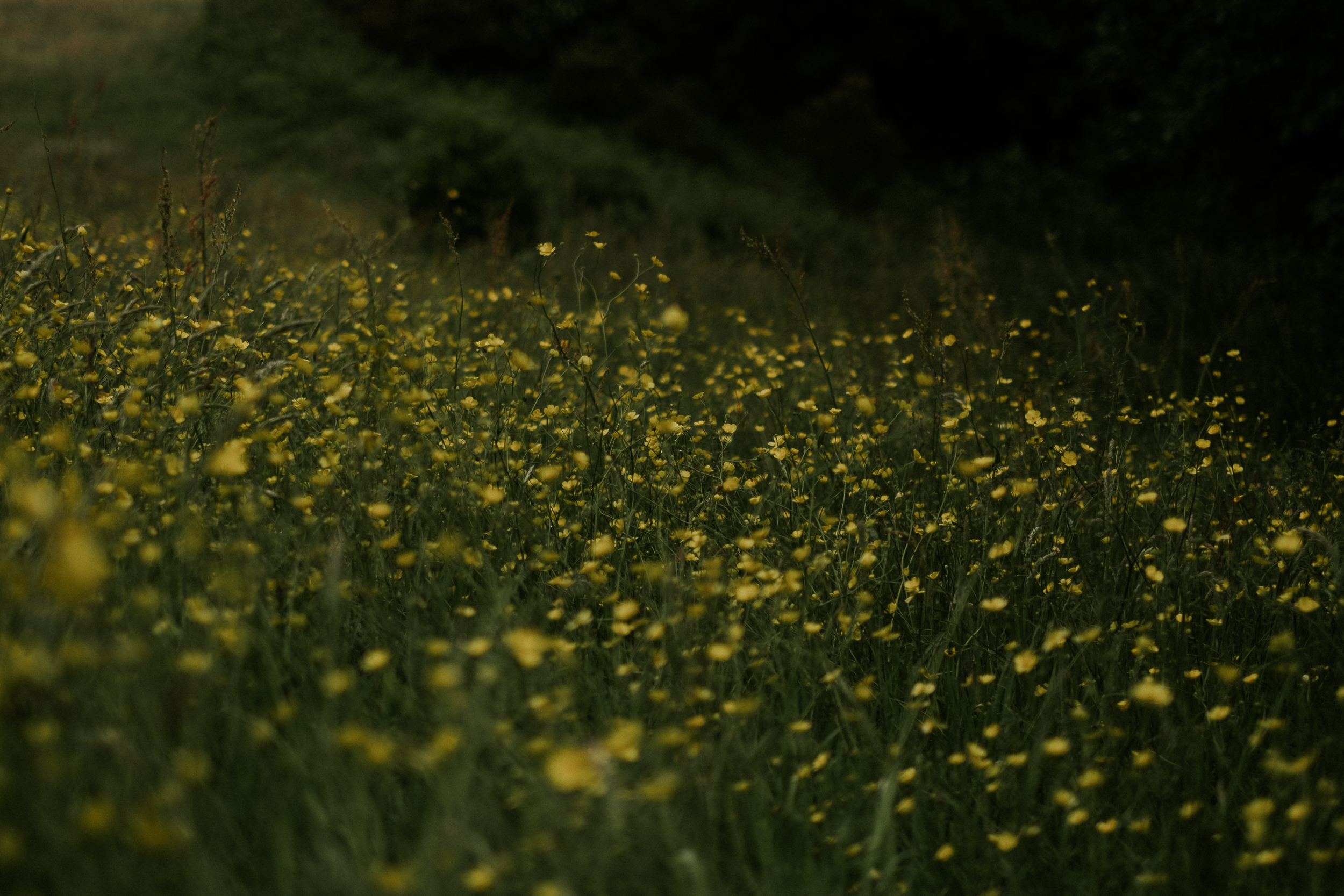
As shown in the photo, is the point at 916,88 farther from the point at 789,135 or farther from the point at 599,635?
the point at 599,635

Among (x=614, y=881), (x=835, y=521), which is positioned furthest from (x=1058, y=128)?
(x=614, y=881)

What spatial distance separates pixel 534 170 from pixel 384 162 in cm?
249

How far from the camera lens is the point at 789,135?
608 inches

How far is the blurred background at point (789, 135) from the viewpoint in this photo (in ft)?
19.9

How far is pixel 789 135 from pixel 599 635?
14906mm

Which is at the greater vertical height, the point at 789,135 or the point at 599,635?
the point at 789,135

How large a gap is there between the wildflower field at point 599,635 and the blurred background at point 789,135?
2.24 feet

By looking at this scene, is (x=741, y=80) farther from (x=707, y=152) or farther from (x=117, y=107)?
(x=117, y=107)

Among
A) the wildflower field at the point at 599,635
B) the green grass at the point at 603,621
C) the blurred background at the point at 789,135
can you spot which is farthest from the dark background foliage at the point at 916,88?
the wildflower field at the point at 599,635

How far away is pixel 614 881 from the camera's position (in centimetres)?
122

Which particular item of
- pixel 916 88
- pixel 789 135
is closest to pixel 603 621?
pixel 789 135

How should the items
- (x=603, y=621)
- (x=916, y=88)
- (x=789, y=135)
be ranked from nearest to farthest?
(x=603, y=621), (x=789, y=135), (x=916, y=88)

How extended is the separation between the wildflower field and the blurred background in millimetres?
683

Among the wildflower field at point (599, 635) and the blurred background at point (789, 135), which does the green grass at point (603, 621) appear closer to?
the wildflower field at point (599, 635)
